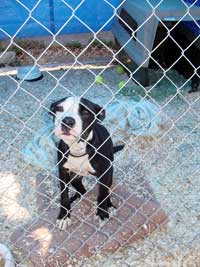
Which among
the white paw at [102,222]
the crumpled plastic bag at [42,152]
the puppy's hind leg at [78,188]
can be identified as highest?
the white paw at [102,222]

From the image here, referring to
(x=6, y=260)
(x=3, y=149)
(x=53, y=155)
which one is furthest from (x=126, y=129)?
(x=6, y=260)

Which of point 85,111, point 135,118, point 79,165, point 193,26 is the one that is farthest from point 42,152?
point 193,26

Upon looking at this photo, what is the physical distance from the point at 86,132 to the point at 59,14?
385 cm

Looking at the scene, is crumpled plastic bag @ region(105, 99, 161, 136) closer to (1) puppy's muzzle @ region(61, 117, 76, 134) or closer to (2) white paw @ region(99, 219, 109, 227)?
(2) white paw @ region(99, 219, 109, 227)

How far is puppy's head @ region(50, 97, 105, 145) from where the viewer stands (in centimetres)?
204

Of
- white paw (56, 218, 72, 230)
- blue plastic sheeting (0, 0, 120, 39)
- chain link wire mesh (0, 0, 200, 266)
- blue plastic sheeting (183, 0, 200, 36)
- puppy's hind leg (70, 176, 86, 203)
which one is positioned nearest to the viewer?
chain link wire mesh (0, 0, 200, 266)

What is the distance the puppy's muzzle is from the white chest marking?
0.30 m

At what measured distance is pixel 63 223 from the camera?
2.40 meters

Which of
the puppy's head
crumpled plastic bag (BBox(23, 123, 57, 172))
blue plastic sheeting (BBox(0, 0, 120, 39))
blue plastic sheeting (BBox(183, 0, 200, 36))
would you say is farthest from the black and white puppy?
blue plastic sheeting (BBox(0, 0, 120, 39))

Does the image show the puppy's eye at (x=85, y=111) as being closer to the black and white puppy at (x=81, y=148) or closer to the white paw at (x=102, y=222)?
the black and white puppy at (x=81, y=148)

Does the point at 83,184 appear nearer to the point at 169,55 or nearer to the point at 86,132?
the point at 86,132

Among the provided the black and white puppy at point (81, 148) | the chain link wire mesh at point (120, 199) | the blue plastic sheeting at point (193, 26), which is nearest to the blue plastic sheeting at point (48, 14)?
the blue plastic sheeting at point (193, 26)

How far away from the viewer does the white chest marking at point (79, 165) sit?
2307 millimetres

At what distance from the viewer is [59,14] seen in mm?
5727
